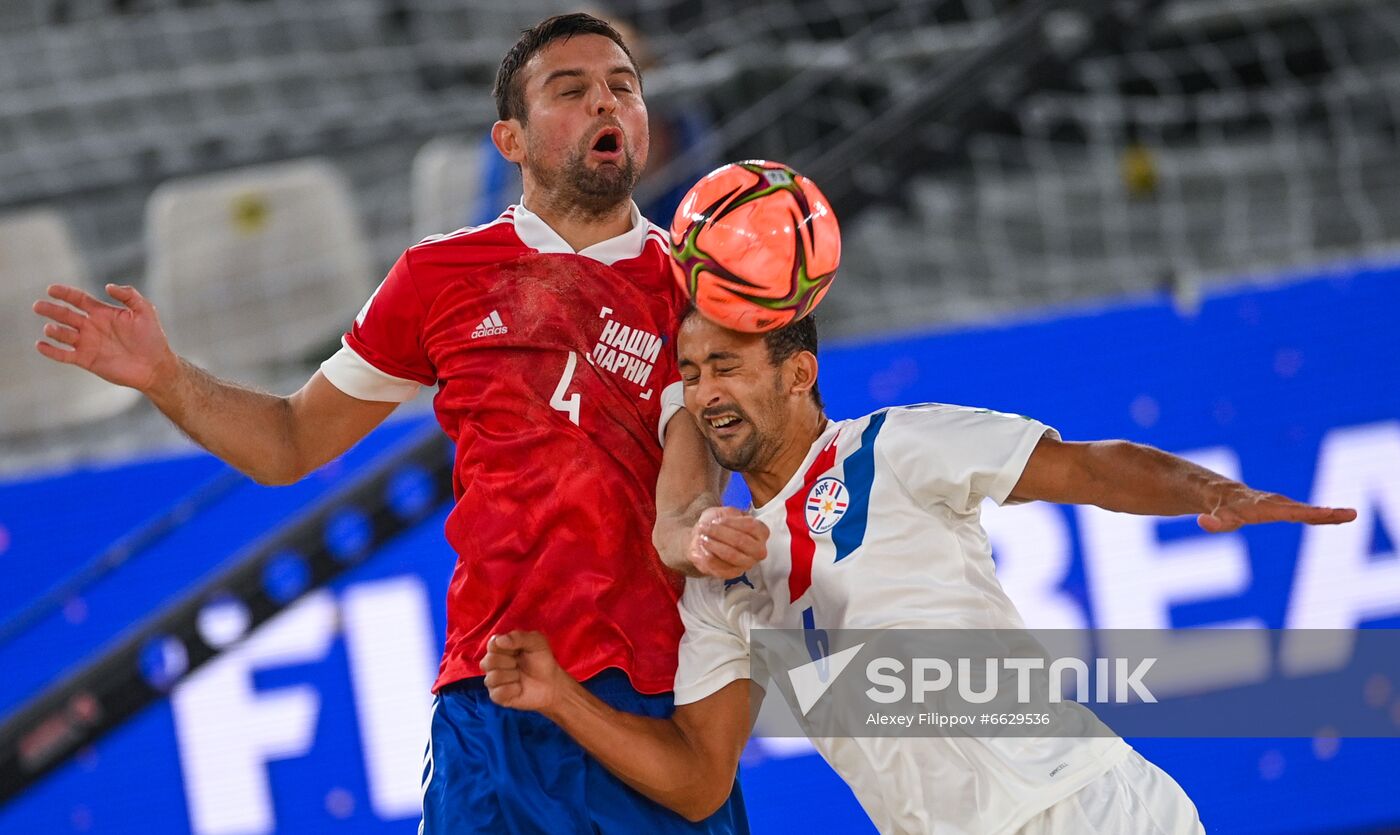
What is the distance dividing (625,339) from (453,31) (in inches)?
205

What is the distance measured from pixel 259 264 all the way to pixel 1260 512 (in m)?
4.47

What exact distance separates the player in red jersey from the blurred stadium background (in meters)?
1.09

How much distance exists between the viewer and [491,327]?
2799 millimetres

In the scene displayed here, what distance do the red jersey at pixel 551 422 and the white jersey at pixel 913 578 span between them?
0.17 meters

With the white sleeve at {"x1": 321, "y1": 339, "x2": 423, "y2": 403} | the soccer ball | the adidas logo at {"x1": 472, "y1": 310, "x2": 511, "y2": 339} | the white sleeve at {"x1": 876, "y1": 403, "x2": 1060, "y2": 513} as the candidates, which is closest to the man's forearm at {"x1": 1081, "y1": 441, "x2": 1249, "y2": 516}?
the white sleeve at {"x1": 876, "y1": 403, "x2": 1060, "y2": 513}

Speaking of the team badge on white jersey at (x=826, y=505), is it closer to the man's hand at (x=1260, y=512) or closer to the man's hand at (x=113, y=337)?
the man's hand at (x=1260, y=512)

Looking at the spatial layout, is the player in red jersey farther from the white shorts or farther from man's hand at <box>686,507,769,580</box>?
the white shorts

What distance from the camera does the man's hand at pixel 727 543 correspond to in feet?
7.75

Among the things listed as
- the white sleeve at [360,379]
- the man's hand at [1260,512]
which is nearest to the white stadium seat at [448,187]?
the white sleeve at [360,379]

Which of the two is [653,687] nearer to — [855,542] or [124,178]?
[855,542]

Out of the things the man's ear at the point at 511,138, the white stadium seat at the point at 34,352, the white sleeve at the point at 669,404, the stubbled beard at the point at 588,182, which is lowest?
the white sleeve at the point at 669,404

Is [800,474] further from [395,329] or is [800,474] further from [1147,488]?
[395,329]

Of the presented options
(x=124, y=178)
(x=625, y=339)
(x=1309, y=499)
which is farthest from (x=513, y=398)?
(x=124, y=178)

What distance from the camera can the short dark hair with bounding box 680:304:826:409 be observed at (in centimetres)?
266
